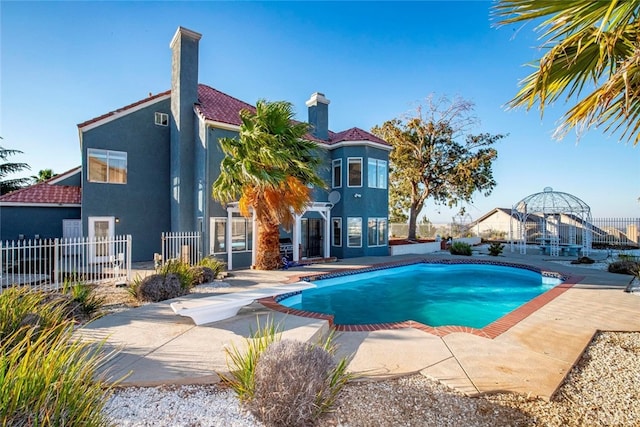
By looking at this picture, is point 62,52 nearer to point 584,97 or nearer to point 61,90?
point 61,90

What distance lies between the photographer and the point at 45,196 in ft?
59.5

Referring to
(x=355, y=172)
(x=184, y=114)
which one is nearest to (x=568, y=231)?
(x=355, y=172)

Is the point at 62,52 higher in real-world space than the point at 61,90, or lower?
higher

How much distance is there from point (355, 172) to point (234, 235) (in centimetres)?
906

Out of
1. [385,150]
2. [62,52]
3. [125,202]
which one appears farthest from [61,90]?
[385,150]

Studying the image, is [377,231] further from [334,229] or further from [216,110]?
[216,110]

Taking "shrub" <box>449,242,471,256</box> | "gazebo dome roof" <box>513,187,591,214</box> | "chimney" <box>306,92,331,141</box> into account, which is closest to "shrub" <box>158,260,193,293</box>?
"chimney" <box>306,92,331,141</box>

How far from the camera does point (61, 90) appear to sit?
1447cm

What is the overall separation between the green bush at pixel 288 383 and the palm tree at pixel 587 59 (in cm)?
455

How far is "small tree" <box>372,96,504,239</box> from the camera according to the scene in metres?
27.8

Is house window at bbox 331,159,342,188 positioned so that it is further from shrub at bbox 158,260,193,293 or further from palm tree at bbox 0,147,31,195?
palm tree at bbox 0,147,31,195

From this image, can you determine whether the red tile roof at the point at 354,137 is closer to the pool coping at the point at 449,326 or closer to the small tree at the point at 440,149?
the small tree at the point at 440,149

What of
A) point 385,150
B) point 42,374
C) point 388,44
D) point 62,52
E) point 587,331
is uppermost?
point 388,44

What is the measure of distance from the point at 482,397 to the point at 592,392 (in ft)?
5.44
